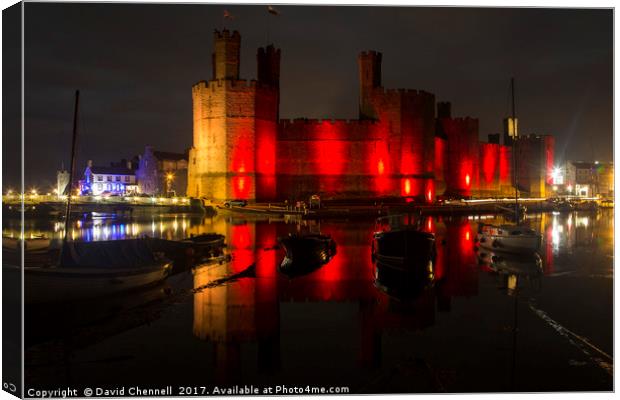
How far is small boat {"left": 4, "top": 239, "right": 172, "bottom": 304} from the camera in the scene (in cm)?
778

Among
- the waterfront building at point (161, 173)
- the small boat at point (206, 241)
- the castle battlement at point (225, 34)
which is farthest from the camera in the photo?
the waterfront building at point (161, 173)

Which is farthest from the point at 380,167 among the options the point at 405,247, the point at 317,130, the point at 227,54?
the point at 405,247

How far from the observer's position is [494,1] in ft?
18.7

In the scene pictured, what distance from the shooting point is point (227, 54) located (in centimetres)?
2905

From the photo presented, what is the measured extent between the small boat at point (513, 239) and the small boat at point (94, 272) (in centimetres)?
944

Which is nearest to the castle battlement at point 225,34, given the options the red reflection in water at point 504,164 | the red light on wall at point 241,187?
the red light on wall at point 241,187

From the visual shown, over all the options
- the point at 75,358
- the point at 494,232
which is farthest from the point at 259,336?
the point at 494,232

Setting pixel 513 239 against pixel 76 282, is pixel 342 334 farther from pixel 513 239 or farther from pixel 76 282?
pixel 513 239

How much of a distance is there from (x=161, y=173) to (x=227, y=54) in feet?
76.6

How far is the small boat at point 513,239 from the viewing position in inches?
608

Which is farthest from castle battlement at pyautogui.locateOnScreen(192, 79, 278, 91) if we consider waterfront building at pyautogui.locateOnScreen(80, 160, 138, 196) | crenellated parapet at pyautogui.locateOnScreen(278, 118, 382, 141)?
waterfront building at pyautogui.locateOnScreen(80, 160, 138, 196)

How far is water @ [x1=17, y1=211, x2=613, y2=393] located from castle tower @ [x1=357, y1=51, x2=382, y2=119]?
23.3 m

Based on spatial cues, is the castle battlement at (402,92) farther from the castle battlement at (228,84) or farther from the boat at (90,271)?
the boat at (90,271)

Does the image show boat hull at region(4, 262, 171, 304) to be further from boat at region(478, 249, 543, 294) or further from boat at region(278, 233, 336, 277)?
boat at region(478, 249, 543, 294)
